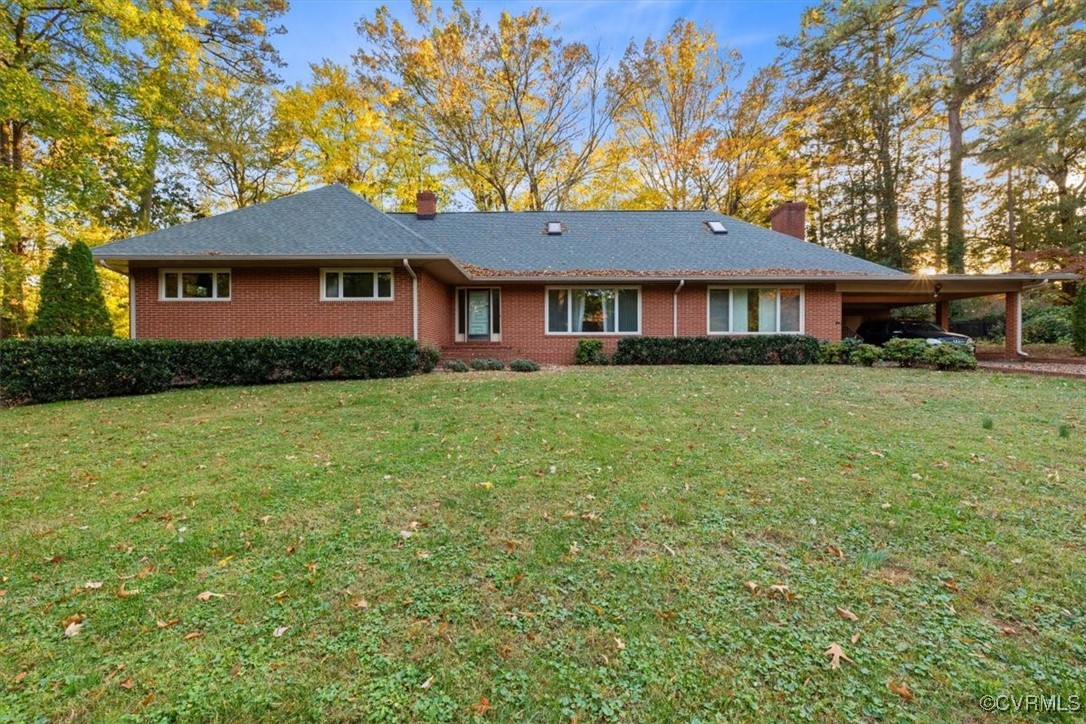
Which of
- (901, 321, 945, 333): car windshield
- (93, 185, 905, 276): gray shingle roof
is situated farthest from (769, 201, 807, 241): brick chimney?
(901, 321, 945, 333): car windshield

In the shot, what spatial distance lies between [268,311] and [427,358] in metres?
4.24

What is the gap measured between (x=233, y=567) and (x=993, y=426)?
7.84 meters

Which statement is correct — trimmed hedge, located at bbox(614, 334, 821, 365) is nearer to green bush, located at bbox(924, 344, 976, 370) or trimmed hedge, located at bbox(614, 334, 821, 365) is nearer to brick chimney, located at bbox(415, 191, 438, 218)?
green bush, located at bbox(924, 344, 976, 370)

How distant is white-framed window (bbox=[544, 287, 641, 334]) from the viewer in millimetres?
14281

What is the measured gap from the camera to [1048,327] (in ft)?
62.8

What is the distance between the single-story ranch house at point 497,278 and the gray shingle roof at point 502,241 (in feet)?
0.20

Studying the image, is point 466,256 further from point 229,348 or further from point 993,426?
point 993,426

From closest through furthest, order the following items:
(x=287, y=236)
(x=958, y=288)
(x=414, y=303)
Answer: (x=414, y=303)
(x=287, y=236)
(x=958, y=288)

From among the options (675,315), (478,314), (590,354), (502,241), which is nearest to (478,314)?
(478,314)

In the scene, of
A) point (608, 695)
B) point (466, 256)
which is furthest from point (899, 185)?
point (608, 695)

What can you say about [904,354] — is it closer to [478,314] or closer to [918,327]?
[918,327]

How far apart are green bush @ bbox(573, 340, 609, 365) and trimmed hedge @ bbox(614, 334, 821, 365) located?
1083mm

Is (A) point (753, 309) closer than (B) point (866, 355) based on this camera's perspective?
No

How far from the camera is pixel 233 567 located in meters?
2.85
